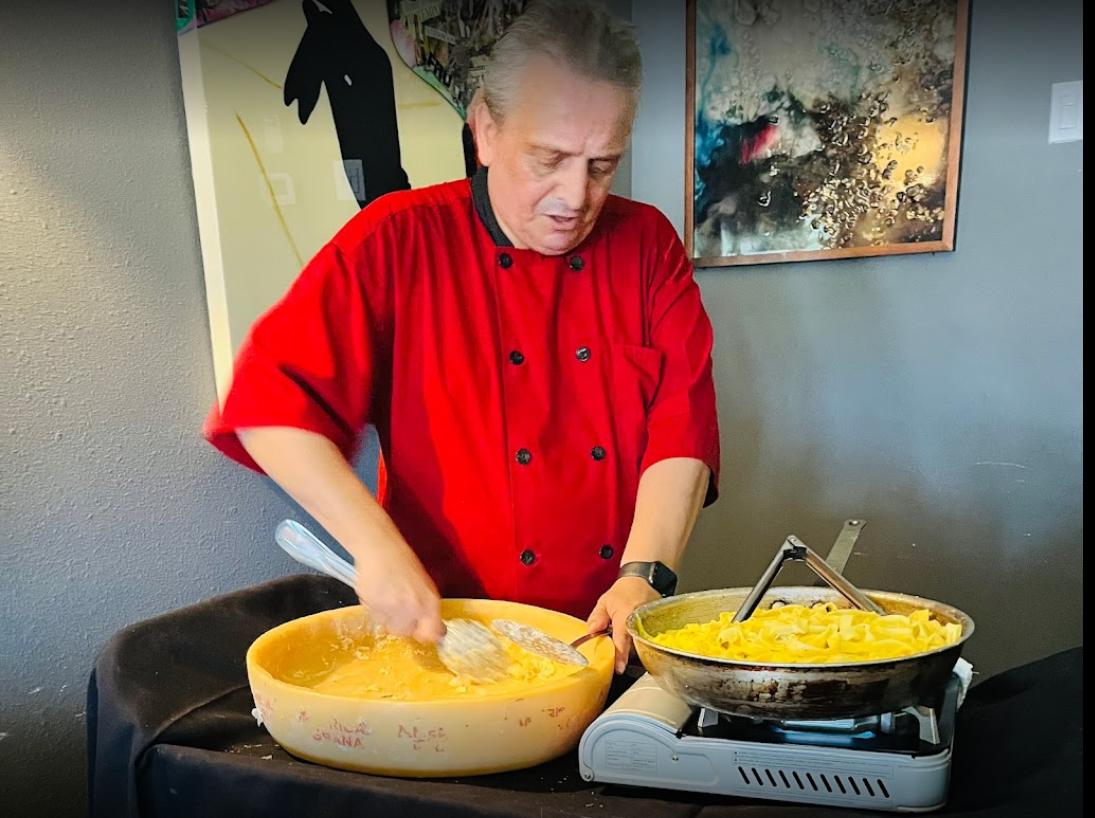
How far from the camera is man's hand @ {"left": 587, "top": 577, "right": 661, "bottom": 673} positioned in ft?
2.18

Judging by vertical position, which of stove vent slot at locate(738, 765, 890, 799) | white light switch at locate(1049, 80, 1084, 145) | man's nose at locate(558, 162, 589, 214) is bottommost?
stove vent slot at locate(738, 765, 890, 799)

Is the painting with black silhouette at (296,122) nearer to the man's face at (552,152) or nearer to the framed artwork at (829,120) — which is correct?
the man's face at (552,152)

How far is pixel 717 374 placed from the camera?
2.67 feet

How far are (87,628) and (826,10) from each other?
76cm

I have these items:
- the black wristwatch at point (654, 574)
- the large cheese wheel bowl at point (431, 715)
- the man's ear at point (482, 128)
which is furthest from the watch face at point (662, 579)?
the man's ear at point (482, 128)

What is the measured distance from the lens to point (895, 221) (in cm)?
72

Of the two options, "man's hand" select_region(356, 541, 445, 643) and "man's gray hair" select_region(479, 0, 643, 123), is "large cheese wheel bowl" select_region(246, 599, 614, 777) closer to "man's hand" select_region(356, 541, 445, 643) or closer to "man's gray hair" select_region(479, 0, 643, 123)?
"man's hand" select_region(356, 541, 445, 643)

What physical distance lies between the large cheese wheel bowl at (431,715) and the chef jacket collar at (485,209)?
34 cm

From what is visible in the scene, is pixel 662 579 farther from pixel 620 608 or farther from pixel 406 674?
pixel 406 674

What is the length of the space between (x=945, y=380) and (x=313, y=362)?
539 millimetres

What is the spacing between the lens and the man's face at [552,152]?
0.67 metres

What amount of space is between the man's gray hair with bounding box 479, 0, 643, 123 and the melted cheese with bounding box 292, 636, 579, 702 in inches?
17.0

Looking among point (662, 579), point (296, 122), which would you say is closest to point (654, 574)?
point (662, 579)

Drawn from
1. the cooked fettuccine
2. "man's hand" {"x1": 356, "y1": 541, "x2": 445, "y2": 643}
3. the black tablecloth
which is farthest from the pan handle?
"man's hand" {"x1": 356, "y1": 541, "x2": 445, "y2": 643}
